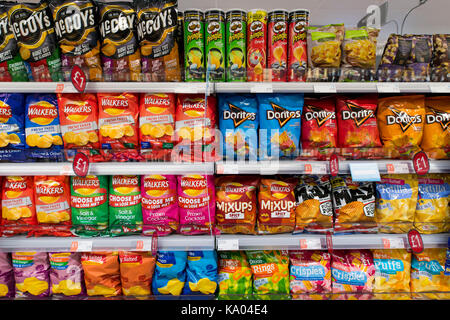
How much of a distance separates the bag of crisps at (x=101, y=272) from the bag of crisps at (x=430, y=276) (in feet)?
5.83

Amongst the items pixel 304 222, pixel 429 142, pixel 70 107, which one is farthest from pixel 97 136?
pixel 429 142

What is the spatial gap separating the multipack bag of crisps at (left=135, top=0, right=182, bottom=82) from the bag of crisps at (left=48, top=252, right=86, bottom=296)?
115 cm

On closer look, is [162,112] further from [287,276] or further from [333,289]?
[333,289]

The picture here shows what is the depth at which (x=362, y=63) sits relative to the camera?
158 centimetres

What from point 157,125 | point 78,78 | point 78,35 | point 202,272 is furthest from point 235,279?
point 78,35

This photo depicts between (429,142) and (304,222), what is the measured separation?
0.87 metres

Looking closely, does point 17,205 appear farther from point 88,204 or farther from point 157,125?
point 157,125

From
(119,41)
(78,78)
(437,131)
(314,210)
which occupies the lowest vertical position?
(314,210)

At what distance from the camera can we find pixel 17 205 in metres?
1.63

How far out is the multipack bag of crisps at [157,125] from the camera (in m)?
1.60

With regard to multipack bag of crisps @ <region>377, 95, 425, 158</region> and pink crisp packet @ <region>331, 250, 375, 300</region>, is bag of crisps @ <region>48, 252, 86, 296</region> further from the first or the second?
multipack bag of crisps @ <region>377, 95, 425, 158</region>

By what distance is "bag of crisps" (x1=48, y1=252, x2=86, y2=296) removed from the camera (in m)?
1.65

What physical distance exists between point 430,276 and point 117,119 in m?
2.06

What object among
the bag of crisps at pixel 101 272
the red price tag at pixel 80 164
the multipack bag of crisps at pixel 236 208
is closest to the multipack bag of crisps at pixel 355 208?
the multipack bag of crisps at pixel 236 208
